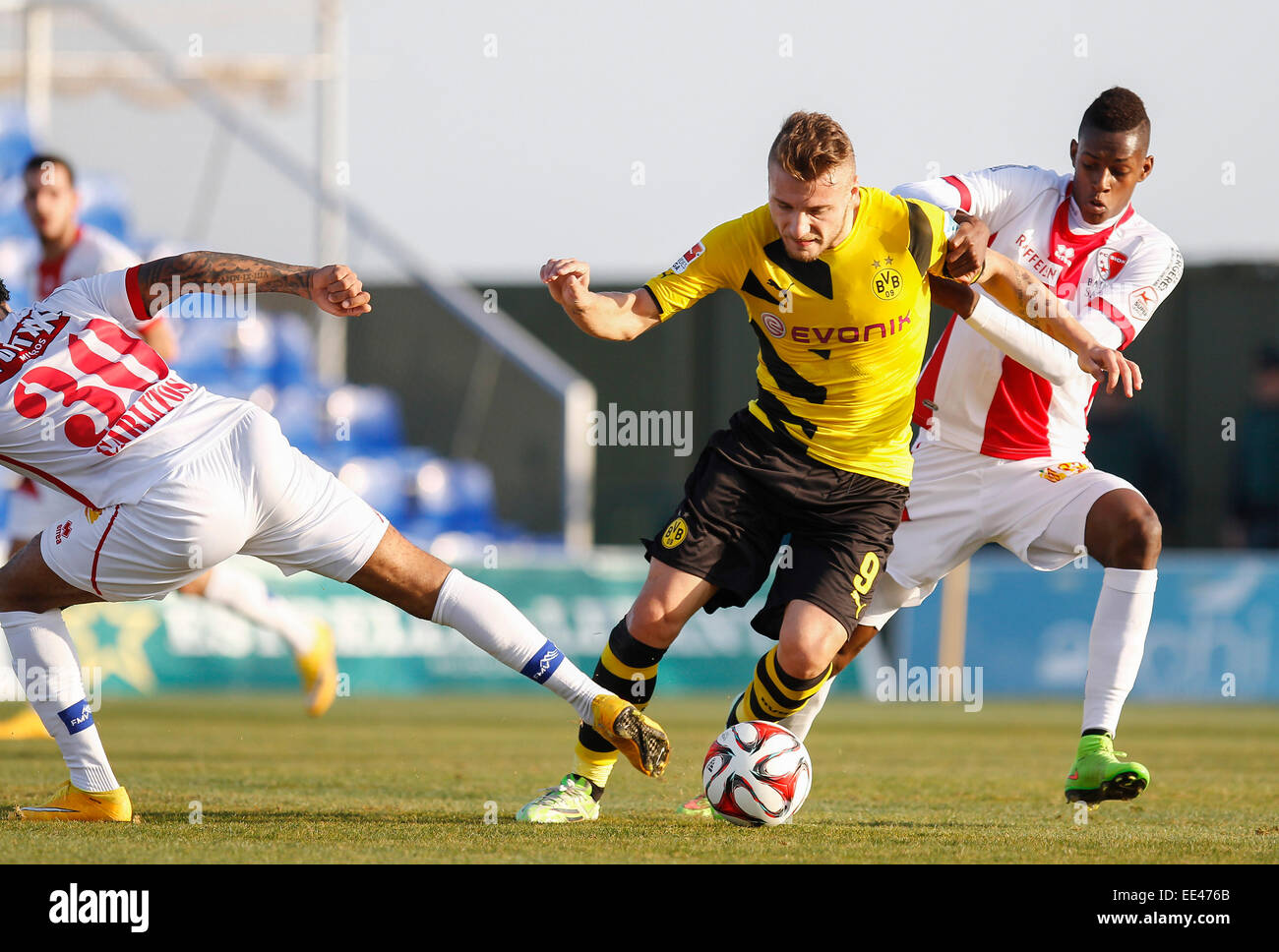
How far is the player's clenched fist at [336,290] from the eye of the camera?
4895mm

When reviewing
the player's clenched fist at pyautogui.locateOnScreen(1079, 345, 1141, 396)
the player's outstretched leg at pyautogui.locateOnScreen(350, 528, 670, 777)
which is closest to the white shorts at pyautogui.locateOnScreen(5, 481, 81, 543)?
the player's outstretched leg at pyautogui.locateOnScreen(350, 528, 670, 777)

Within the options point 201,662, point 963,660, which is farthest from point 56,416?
point 963,660

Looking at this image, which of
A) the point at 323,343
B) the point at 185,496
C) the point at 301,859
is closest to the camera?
the point at 301,859

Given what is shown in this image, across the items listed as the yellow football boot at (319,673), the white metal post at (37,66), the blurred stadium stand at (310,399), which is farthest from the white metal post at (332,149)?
the yellow football boot at (319,673)

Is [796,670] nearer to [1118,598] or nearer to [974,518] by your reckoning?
[974,518]

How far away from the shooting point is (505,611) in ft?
16.9

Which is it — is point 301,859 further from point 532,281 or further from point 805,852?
point 532,281

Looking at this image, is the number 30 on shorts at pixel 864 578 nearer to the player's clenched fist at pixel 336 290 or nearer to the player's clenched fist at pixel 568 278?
the player's clenched fist at pixel 568 278

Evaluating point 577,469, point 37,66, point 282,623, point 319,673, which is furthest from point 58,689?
point 37,66

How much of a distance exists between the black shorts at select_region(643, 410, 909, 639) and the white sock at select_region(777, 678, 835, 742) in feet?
1.97

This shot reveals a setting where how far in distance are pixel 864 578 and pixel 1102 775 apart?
41.3 inches

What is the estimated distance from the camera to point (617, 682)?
546 cm
